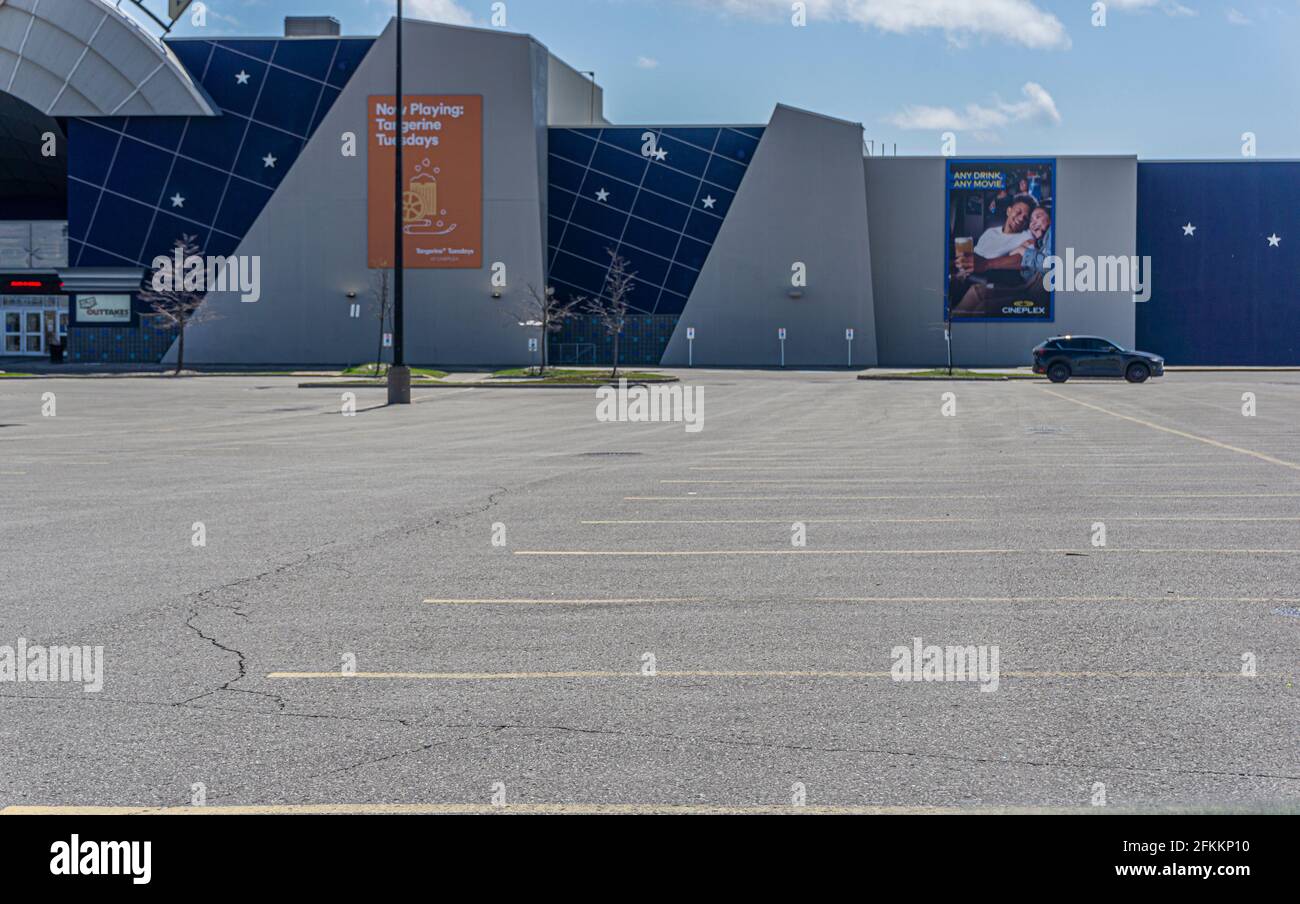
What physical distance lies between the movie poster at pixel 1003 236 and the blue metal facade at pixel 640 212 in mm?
10828

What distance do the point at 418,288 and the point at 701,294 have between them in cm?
1269

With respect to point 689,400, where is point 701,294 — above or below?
above

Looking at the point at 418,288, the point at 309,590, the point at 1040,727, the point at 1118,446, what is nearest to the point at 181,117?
the point at 418,288

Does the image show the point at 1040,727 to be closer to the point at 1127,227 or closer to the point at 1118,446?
the point at 1118,446

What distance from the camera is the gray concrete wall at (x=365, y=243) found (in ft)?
201

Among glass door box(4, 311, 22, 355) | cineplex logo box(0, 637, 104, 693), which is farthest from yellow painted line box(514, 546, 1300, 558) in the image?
glass door box(4, 311, 22, 355)

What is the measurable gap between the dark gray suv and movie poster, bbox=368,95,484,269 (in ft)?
82.5

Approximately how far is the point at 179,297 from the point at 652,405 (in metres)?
35.0

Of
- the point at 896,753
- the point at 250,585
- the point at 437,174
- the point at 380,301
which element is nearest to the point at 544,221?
the point at 437,174

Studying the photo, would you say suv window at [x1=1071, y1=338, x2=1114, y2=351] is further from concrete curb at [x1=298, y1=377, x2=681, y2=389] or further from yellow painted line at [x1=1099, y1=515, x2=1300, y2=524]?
yellow painted line at [x1=1099, y1=515, x2=1300, y2=524]

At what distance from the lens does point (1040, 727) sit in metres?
6.10

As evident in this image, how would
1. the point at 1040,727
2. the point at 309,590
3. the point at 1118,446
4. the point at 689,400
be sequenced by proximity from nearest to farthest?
1. the point at 1040,727
2. the point at 309,590
3. the point at 1118,446
4. the point at 689,400

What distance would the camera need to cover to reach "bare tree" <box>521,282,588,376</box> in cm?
5696

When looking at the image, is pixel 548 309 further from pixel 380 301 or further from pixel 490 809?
pixel 490 809
